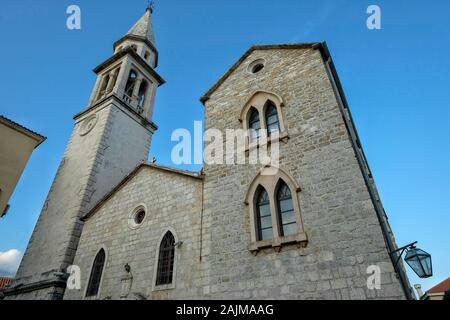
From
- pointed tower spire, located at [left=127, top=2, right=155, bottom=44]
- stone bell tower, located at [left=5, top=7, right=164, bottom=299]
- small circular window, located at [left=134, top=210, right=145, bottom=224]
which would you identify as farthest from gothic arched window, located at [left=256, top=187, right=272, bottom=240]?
pointed tower spire, located at [left=127, top=2, right=155, bottom=44]

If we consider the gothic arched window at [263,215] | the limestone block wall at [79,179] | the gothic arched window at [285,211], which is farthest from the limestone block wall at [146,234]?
the gothic arched window at [285,211]

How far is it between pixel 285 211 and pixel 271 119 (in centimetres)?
335

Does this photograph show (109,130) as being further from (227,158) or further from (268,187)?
(268,187)

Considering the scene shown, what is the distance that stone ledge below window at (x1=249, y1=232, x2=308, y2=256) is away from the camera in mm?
6758

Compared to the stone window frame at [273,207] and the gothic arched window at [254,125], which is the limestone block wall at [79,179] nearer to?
the stone window frame at [273,207]

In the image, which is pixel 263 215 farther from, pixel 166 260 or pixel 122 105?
pixel 122 105

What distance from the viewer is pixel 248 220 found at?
26.0 ft

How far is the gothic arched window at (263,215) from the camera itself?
24.9 ft

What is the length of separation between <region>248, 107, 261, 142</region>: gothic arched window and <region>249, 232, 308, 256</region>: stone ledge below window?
3445mm

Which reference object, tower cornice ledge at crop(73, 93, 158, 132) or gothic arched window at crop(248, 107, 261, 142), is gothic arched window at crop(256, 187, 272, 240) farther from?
tower cornice ledge at crop(73, 93, 158, 132)

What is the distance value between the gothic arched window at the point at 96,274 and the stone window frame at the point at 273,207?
6.40 m

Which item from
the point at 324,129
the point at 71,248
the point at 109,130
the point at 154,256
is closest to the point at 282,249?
the point at 324,129

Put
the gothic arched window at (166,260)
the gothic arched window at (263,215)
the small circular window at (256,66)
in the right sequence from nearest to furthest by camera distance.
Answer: the gothic arched window at (263,215), the gothic arched window at (166,260), the small circular window at (256,66)

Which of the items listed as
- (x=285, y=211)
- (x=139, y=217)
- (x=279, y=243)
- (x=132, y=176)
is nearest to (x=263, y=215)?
(x=285, y=211)
